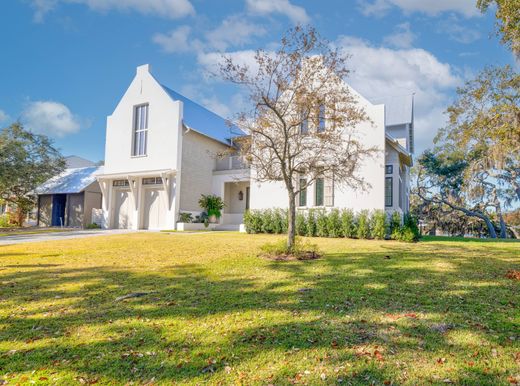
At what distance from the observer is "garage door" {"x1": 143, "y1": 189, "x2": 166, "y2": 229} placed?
795 inches

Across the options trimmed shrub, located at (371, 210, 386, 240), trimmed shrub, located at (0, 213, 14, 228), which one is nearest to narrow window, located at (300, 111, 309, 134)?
trimmed shrub, located at (371, 210, 386, 240)

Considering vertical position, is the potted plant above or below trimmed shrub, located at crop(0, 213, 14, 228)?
above

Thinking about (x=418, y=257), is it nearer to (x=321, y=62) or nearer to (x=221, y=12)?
(x=321, y=62)

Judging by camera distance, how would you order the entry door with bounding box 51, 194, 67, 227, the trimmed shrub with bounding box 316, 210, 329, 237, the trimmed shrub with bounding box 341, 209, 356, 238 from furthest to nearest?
the entry door with bounding box 51, 194, 67, 227 < the trimmed shrub with bounding box 316, 210, 329, 237 < the trimmed shrub with bounding box 341, 209, 356, 238

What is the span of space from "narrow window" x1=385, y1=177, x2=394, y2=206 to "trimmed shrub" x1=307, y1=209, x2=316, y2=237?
364 cm

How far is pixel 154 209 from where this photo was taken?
20.6 m

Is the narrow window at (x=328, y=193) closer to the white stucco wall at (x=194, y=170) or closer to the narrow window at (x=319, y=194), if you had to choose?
the narrow window at (x=319, y=194)

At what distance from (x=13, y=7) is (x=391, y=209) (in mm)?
20999

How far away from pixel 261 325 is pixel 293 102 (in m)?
6.48

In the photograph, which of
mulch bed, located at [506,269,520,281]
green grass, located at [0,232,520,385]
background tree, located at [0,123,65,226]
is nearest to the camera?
green grass, located at [0,232,520,385]

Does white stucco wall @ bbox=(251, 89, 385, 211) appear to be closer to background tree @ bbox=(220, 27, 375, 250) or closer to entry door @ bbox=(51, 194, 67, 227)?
background tree @ bbox=(220, 27, 375, 250)

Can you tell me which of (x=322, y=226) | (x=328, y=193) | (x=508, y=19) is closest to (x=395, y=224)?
(x=322, y=226)

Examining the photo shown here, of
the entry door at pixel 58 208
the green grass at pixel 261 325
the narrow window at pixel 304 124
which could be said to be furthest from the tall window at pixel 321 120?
the entry door at pixel 58 208

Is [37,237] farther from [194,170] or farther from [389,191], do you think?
[389,191]
